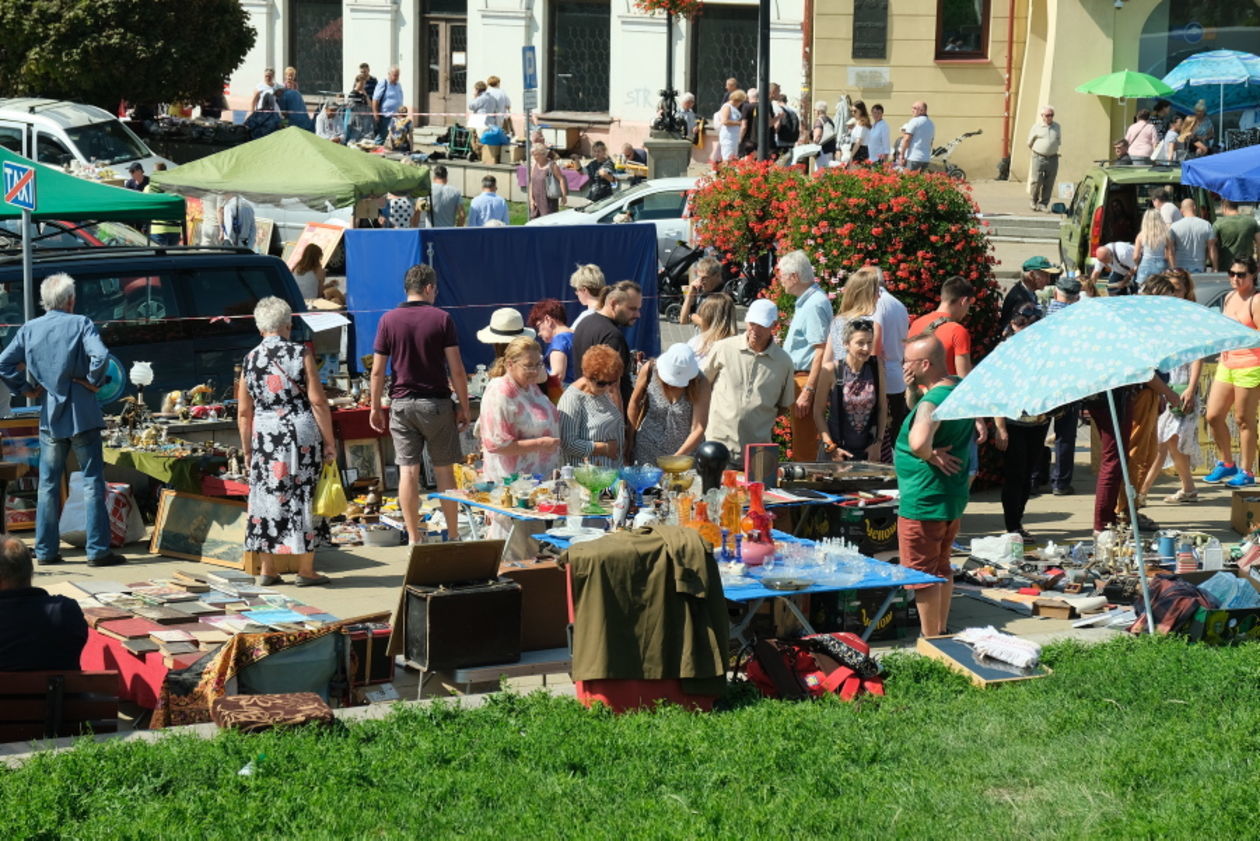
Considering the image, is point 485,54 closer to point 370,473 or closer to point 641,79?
point 641,79

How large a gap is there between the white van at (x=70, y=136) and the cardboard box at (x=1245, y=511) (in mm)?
19326

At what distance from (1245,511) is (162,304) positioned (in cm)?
817

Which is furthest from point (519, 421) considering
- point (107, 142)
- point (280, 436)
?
point (107, 142)

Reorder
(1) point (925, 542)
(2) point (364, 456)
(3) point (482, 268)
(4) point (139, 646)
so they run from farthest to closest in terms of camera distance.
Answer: (3) point (482, 268)
(2) point (364, 456)
(1) point (925, 542)
(4) point (139, 646)

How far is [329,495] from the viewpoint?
1095cm

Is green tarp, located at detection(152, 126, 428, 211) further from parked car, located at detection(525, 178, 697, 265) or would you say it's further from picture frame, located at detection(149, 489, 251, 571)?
picture frame, located at detection(149, 489, 251, 571)

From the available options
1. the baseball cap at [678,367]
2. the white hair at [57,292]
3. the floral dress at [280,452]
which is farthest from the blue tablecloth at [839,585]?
the white hair at [57,292]

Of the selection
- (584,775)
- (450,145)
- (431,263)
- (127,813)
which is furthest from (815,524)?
(450,145)

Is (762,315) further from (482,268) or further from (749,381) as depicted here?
(482,268)

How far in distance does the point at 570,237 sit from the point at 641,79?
21437 millimetres

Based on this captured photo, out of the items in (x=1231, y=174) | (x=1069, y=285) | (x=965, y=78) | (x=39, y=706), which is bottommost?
(x=39, y=706)

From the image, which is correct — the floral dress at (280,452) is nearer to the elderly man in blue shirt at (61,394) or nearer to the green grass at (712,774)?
the elderly man in blue shirt at (61,394)

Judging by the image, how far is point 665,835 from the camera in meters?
6.60

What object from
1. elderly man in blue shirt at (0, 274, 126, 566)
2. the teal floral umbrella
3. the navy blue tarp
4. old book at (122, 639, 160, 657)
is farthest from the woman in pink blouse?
the navy blue tarp
